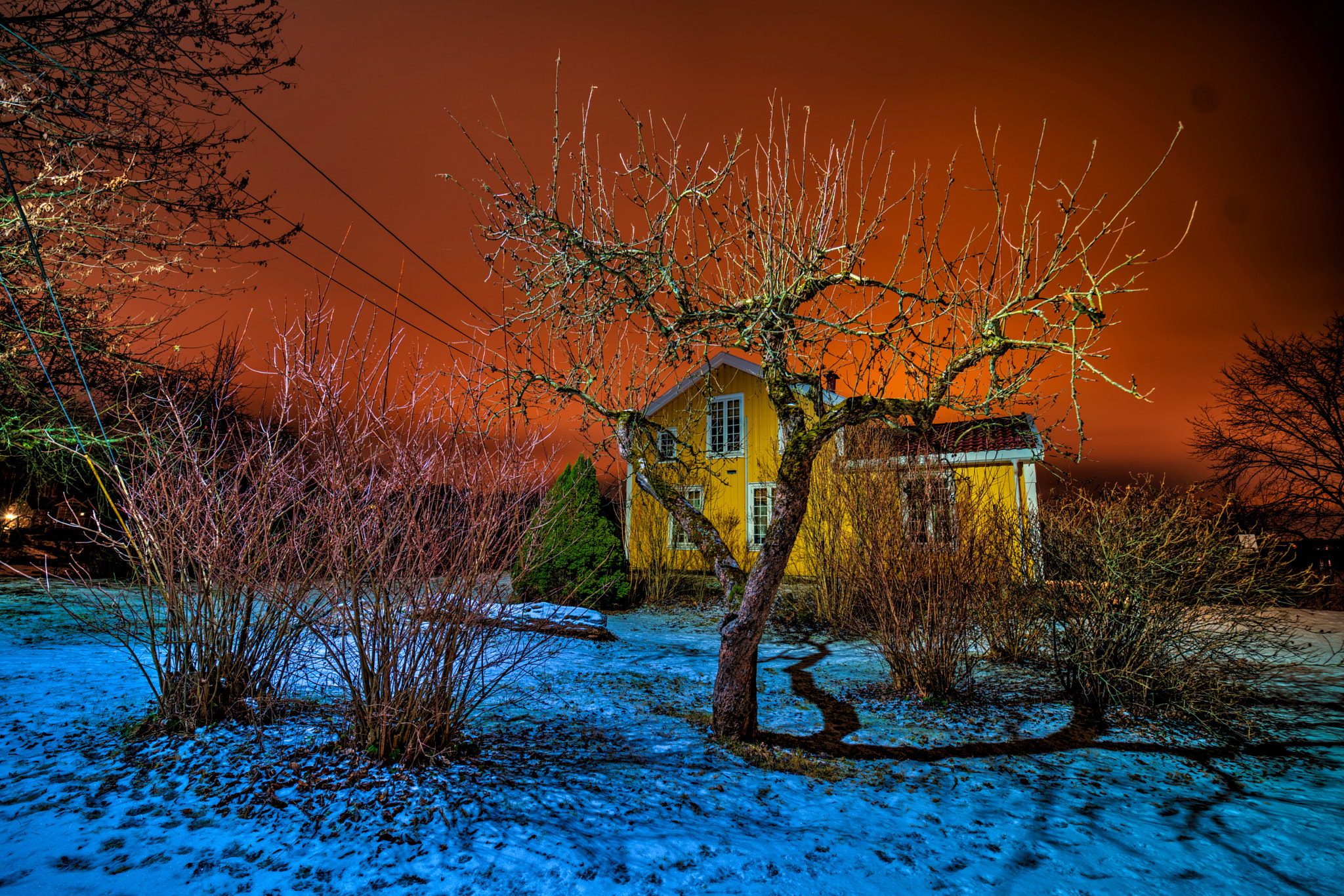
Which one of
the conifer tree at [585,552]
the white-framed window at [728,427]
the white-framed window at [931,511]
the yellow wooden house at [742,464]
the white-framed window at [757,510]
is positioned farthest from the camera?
the white-framed window at [728,427]

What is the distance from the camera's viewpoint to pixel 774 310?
4.51 meters

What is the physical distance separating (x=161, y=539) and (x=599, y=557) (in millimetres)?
8784

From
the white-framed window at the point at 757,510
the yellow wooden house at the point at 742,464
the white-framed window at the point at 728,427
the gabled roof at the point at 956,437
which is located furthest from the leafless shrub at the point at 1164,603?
the white-framed window at the point at 728,427

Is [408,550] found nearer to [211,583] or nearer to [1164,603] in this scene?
[211,583]

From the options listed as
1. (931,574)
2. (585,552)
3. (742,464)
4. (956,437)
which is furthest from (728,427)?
(931,574)

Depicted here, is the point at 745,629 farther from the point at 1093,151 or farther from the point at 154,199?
the point at 154,199

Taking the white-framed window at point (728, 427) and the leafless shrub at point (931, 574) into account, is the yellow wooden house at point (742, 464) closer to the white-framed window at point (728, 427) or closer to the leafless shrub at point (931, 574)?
the white-framed window at point (728, 427)

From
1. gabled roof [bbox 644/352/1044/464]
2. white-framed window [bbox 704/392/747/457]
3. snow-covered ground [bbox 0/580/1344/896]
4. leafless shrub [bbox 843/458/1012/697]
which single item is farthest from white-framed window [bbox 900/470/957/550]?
white-framed window [bbox 704/392/747/457]

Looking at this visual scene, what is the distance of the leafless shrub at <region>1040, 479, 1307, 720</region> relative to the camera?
533 centimetres

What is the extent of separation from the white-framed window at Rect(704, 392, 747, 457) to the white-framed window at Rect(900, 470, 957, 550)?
10.5m

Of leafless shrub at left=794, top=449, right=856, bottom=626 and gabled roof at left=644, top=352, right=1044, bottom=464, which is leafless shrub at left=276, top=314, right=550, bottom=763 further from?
leafless shrub at left=794, top=449, right=856, bottom=626

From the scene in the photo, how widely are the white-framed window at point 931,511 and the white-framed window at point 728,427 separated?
414 inches

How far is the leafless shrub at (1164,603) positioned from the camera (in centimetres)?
533

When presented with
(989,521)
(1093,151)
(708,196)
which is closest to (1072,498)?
(989,521)
